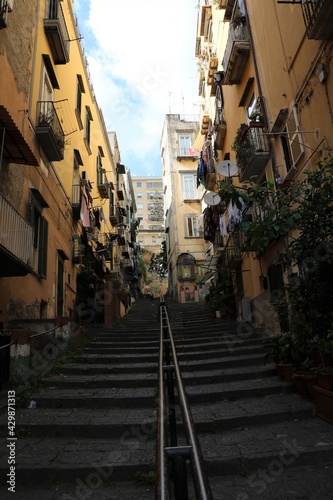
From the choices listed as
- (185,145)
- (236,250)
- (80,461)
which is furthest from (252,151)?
(185,145)

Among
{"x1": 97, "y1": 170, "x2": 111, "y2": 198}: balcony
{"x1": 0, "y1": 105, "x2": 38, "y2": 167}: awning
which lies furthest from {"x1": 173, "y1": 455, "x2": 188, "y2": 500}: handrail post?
{"x1": 97, "y1": 170, "x2": 111, "y2": 198}: balcony

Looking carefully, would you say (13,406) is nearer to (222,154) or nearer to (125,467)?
(125,467)

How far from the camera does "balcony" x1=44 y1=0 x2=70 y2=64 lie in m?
9.96

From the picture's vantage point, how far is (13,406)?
16.2 ft

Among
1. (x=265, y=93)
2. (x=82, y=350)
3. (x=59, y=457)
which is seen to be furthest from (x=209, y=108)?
(x=59, y=457)

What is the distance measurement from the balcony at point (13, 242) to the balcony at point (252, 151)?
566 cm

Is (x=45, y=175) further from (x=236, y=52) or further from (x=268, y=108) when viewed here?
(x=236, y=52)

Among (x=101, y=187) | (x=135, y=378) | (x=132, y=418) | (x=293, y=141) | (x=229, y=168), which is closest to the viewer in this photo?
(x=132, y=418)

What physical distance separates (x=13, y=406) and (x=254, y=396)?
345cm

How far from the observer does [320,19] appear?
5.55 m

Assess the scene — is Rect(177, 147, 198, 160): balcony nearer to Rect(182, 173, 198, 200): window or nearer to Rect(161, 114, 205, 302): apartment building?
Rect(161, 114, 205, 302): apartment building

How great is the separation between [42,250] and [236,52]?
811cm

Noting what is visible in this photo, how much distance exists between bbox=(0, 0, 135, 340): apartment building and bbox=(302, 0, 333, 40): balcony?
5103 millimetres

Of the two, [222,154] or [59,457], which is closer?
[59,457]
